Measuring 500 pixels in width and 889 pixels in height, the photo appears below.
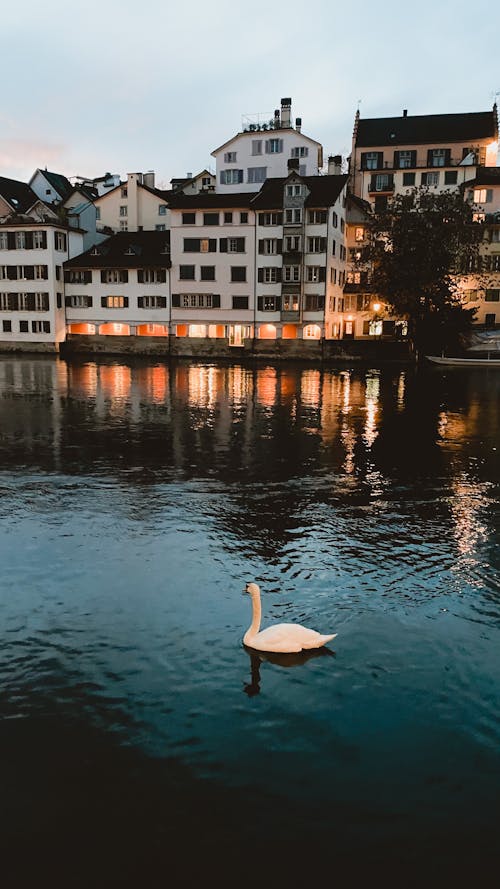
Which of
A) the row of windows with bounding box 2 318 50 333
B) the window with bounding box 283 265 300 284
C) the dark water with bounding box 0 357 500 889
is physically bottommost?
the dark water with bounding box 0 357 500 889

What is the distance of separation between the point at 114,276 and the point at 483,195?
141 feet

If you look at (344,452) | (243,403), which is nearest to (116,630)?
(344,452)

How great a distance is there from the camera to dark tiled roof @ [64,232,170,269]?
75875mm

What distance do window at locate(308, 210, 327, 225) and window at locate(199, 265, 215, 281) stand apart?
37.6 feet

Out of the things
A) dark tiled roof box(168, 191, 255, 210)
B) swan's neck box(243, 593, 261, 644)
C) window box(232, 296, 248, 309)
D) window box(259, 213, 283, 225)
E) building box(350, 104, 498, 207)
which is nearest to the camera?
swan's neck box(243, 593, 261, 644)

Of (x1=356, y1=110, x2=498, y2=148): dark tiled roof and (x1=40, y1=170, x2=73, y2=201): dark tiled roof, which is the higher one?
(x1=356, y1=110, x2=498, y2=148): dark tiled roof

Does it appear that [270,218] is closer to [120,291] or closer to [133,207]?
[120,291]

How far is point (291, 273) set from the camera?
230 ft

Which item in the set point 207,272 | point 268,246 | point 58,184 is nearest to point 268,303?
point 268,246

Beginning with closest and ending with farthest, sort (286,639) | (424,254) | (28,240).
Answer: (286,639), (424,254), (28,240)

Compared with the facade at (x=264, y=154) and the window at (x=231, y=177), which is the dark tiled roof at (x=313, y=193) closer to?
the facade at (x=264, y=154)

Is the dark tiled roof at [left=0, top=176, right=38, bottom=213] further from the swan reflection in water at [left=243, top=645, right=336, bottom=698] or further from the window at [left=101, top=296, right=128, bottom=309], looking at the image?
the swan reflection in water at [left=243, top=645, right=336, bottom=698]

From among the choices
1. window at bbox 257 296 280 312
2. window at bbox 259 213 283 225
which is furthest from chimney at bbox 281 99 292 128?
window at bbox 257 296 280 312

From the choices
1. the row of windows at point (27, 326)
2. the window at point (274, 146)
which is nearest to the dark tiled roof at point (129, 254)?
the row of windows at point (27, 326)
